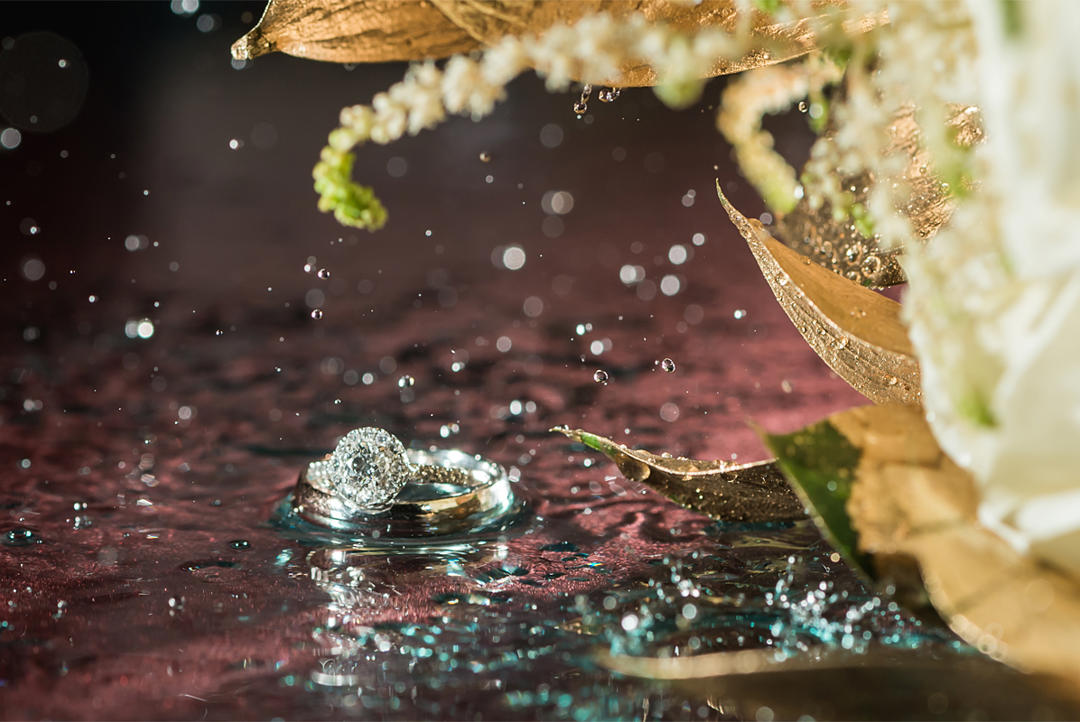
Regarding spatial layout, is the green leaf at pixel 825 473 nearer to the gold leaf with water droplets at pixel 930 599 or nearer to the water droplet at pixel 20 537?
the gold leaf with water droplets at pixel 930 599

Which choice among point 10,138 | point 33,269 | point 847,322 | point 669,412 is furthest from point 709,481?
point 10,138

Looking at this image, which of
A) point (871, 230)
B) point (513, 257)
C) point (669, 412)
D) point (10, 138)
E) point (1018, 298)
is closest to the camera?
point (1018, 298)

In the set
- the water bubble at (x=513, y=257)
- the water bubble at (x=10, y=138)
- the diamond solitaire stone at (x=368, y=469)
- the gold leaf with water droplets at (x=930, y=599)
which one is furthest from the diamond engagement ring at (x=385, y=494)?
the water bubble at (x=10, y=138)

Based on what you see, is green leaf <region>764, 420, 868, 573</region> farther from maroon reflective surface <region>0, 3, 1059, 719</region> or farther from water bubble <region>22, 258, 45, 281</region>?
water bubble <region>22, 258, 45, 281</region>

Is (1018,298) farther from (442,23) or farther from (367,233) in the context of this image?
(367,233)

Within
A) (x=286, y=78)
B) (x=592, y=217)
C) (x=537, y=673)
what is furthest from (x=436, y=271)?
(x=537, y=673)

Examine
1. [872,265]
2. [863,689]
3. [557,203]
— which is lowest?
[863,689]
